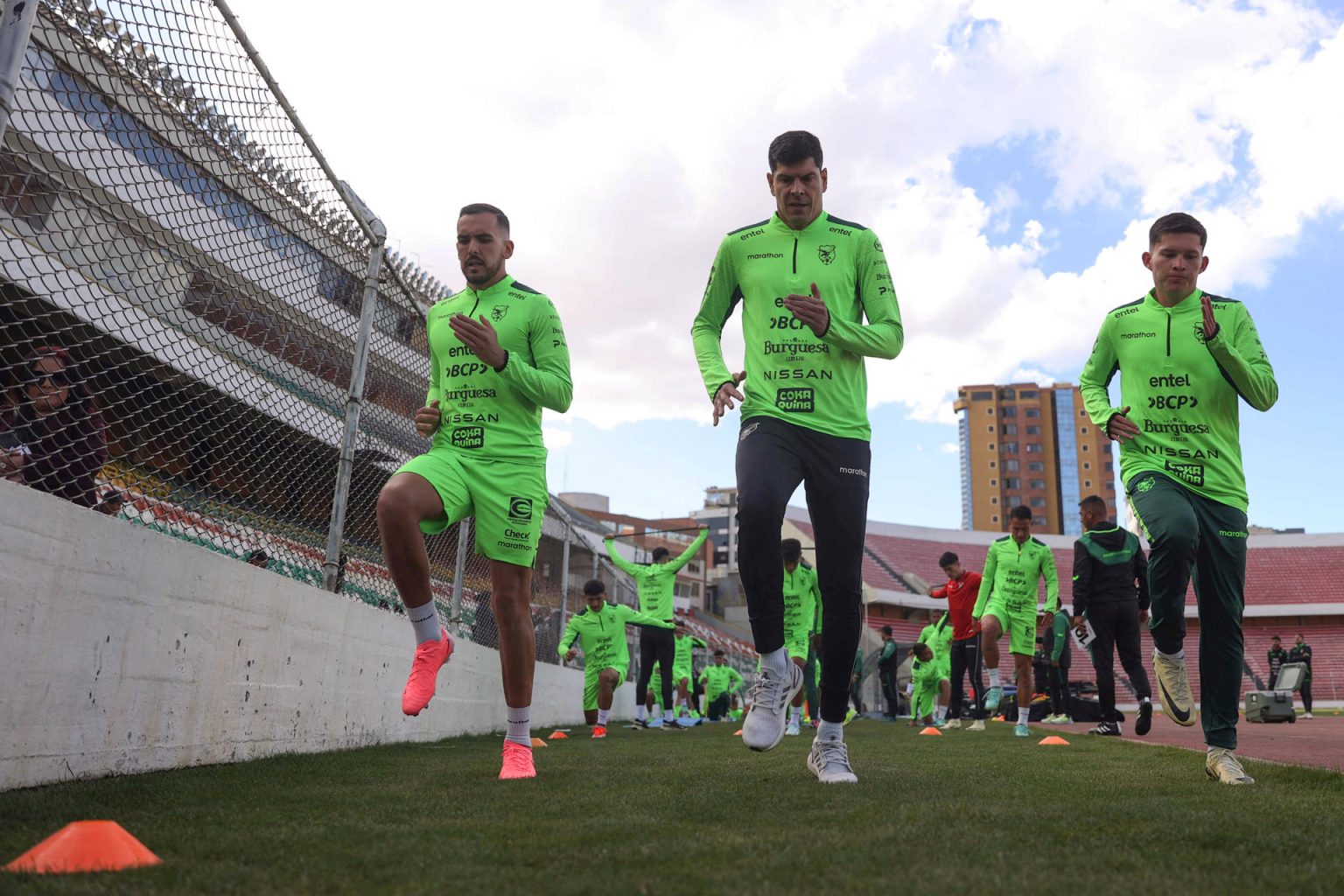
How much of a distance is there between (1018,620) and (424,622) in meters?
8.27

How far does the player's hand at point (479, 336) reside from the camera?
4258 millimetres

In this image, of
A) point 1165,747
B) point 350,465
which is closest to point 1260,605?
point 1165,747

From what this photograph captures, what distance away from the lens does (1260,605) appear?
4622 centimetres

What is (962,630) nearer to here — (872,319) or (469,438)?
(872,319)

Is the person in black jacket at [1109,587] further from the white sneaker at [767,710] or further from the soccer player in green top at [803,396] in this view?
the white sneaker at [767,710]

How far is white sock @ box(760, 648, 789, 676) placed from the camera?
13.1 feet

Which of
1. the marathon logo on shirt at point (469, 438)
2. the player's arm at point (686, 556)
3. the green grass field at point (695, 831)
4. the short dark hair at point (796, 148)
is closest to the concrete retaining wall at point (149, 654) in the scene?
the green grass field at point (695, 831)

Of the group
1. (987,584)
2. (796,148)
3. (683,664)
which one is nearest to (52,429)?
(796,148)

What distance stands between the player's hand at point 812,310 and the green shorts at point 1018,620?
791 centimetres

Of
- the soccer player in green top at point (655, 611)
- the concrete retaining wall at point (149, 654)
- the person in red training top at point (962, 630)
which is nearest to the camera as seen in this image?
the concrete retaining wall at point (149, 654)

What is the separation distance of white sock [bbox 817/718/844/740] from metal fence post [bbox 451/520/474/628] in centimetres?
550

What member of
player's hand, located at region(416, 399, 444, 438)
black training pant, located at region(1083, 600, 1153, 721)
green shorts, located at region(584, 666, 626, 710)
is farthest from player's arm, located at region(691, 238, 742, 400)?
green shorts, located at region(584, 666, 626, 710)

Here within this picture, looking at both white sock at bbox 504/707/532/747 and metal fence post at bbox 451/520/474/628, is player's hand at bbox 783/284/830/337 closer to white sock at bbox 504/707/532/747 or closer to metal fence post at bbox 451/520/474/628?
white sock at bbox 504/707/532/747

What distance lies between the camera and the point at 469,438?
4504 mm
